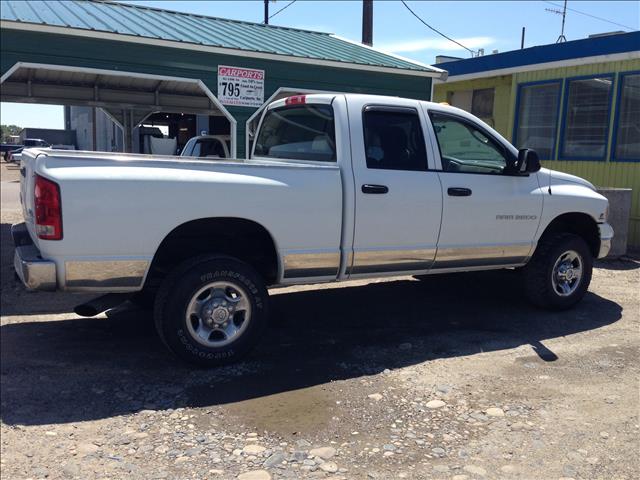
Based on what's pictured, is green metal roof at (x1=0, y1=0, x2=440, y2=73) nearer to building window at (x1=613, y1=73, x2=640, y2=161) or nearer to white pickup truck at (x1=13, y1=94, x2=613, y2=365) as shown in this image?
building window at (x1=613, y1=73, x2=640, y2=161)

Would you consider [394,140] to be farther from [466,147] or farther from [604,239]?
[604,239]

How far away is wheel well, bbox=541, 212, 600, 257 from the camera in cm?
632

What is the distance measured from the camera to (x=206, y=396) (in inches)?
164

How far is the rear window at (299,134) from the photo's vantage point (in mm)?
5238

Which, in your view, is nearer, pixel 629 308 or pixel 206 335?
pixel 206 335

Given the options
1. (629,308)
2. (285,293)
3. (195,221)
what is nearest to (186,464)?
(195,221)

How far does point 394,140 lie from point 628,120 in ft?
24.4

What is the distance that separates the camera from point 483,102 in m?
14.3

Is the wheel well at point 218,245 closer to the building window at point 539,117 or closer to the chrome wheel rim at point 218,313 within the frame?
the chrome wheel rim at point 218,313

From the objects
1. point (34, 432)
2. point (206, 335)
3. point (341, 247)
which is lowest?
point (34, 432)

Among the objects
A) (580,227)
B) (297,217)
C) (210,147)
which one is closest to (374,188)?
(297,217)

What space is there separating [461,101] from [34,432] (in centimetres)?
1326

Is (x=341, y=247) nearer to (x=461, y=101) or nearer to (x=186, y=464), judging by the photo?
(x=186, y=464)

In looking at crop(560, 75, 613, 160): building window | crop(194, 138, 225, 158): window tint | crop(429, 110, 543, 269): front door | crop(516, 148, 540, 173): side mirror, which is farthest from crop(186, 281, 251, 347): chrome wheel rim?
crop(560, 75, 613, 160): building window
